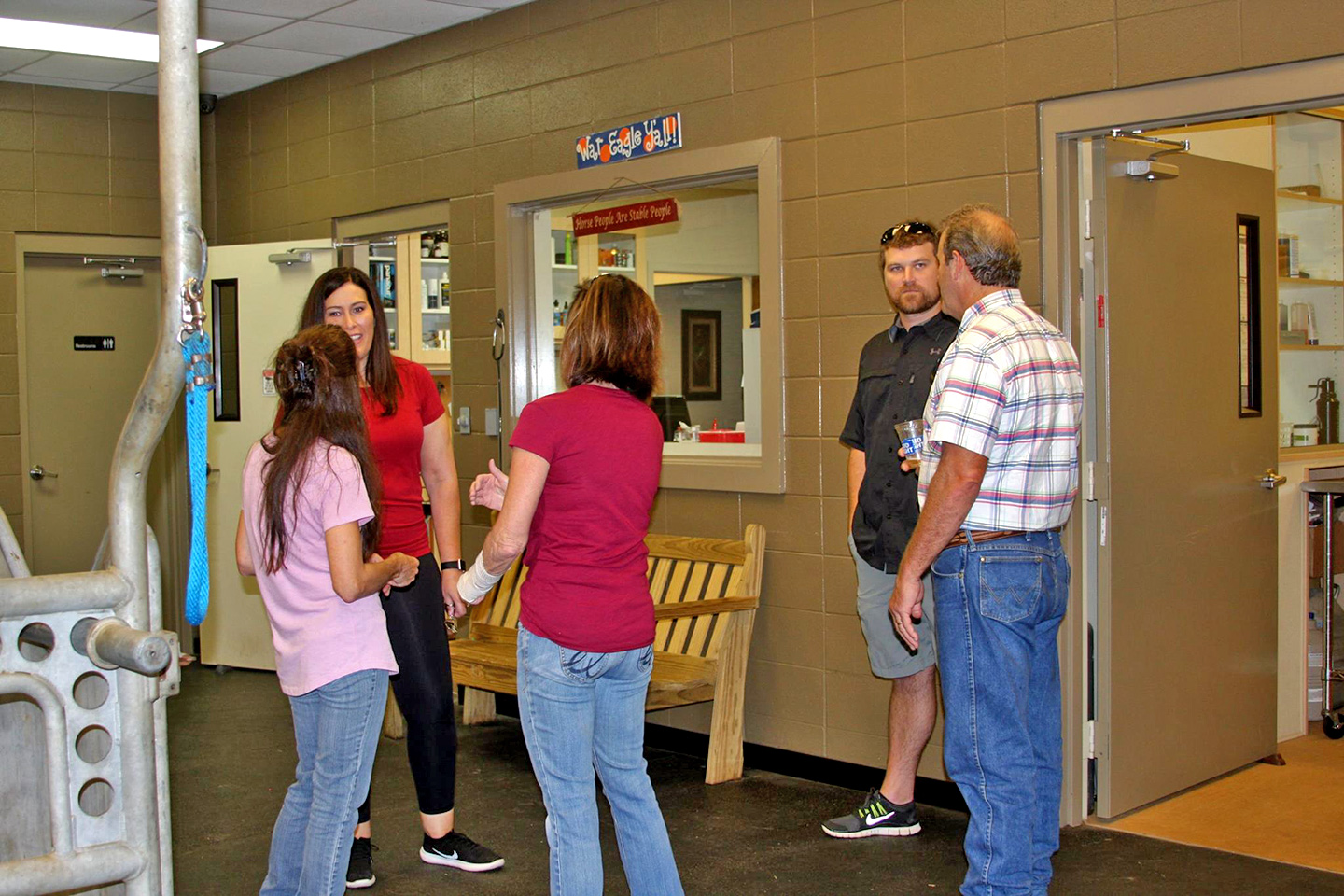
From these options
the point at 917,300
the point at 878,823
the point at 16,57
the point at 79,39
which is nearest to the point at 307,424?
the point at 917,300

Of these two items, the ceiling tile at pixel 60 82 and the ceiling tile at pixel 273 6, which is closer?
the ceiling tile at pixel 273 6

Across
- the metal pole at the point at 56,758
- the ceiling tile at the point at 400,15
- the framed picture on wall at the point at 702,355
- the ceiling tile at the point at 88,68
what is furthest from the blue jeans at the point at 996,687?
the ceiling tile at the point at 88,68

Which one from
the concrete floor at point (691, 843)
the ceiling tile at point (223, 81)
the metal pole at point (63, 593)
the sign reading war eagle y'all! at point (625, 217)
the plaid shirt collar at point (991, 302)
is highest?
the ceiling tile at point (223, 81)

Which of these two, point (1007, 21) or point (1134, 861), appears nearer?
point (1134, 861)

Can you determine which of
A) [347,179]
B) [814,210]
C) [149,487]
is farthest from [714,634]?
[149,487]

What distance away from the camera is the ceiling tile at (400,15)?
5.74m

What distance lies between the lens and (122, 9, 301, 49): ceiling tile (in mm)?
5840

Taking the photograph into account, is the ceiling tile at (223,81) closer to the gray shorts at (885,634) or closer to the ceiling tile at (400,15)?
the ceiling tile at (400,15)

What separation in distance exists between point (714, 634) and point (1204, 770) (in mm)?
1789

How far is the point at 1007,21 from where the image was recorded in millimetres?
4133

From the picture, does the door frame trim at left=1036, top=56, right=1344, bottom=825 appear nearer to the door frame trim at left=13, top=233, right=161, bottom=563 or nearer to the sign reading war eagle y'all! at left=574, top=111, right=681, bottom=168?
the sign reading war eagle y'all! at left=574, top=111, right=681, bottom=168

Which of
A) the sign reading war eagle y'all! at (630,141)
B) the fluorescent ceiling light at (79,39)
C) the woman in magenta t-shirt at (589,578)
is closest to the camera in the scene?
the woman in magenta t-shirt at (589,578)

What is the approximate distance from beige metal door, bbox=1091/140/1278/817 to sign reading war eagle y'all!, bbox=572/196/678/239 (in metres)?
1.90

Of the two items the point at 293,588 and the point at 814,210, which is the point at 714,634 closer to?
the point at 814,210
